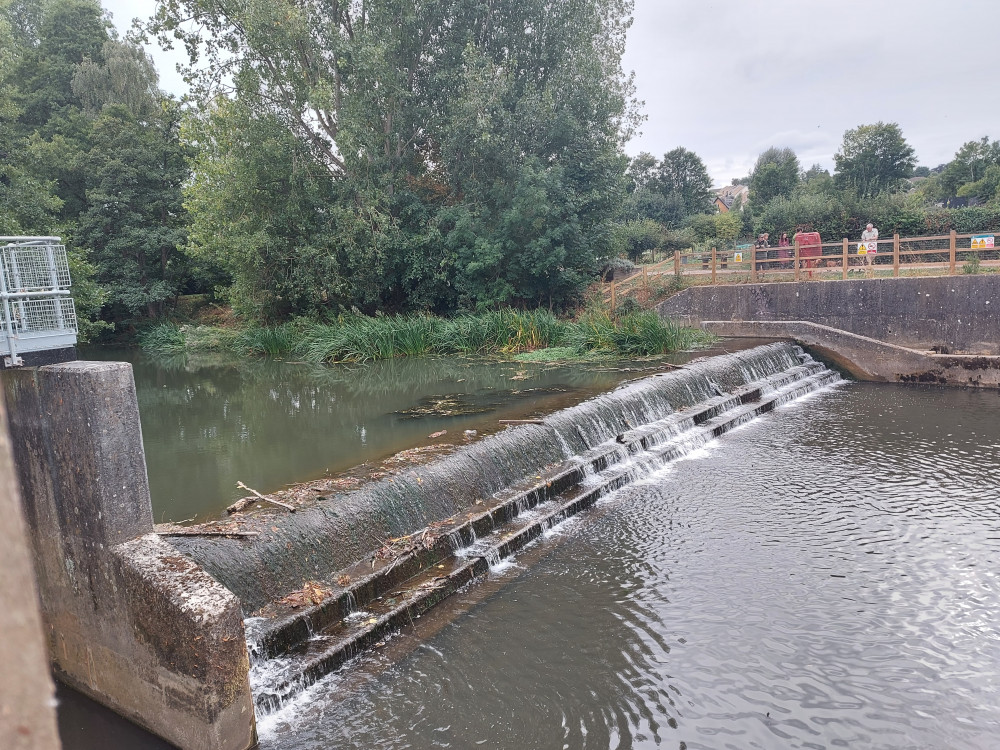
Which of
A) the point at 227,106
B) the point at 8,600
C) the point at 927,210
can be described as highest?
the point at 227,106

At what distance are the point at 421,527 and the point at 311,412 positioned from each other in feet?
20.9

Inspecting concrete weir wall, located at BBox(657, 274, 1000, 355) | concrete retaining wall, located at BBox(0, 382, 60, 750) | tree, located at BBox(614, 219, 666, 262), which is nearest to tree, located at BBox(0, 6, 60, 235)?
concrete retaining wall, located at BBox(0, 382, 60, 750)

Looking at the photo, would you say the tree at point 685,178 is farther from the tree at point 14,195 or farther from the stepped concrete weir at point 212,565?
the stepped concrete weir at point 212,565

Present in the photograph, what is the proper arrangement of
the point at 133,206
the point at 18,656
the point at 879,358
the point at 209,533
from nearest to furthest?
the point at 18,656, the point at 209,533, the point at 879,358, the point at 133,206

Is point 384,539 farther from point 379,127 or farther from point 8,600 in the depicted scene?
point 379,127

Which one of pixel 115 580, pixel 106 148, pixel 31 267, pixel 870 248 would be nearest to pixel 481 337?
pixel 870 248

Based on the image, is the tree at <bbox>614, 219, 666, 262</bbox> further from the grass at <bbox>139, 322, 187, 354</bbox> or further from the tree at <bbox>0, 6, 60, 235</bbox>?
the tree at <bbox>0, 6, 60, 235</bbox>

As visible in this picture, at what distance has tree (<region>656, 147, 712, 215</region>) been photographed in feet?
163

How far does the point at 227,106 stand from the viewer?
20.5 metres

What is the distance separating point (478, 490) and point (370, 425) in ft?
12.6

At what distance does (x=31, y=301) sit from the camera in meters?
4.96

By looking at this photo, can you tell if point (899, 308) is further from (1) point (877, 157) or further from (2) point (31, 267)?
(1) point (877, 157)

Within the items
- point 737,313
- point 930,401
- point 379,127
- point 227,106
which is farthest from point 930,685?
point 227,106

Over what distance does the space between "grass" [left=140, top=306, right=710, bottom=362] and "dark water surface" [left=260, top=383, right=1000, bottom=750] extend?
8239mm
